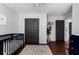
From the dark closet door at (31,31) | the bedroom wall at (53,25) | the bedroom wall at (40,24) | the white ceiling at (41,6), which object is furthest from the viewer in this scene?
the bedroom wall at (53,25)

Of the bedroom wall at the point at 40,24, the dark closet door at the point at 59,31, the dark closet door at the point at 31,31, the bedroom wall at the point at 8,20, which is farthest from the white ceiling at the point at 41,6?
the dark closet door at the point at 59,31

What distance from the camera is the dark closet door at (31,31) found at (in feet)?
Result: 23.9

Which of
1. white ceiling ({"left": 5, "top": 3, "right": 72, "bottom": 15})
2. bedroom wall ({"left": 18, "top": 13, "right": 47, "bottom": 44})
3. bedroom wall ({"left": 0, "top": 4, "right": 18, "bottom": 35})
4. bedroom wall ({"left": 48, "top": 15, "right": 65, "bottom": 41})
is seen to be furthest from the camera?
bedroom wall ({"left": 48, "top": 15, "right": 65, "bottom": 41})

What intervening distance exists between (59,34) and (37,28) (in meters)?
1.97

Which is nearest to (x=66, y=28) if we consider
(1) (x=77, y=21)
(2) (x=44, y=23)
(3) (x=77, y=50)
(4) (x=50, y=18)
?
(4) (x=50, y=18)

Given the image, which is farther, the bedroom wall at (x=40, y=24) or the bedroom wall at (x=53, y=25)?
the bedroom wall at (x=53, y=25)

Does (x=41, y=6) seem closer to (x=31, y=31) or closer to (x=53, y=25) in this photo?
(x=31, y=31)

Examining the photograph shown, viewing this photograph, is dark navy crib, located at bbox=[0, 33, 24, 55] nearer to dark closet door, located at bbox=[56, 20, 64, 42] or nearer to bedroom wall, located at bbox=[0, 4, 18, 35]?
bedroom wall, located at bbox=[0, 4, 18, 35]

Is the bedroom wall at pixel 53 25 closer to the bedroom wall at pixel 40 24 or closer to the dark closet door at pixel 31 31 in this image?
the bedroom wall at pixel 40 24

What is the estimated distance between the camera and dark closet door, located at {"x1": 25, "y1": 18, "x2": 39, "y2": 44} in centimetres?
729

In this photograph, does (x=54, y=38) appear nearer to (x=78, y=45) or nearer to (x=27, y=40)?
(x=27, y=40)

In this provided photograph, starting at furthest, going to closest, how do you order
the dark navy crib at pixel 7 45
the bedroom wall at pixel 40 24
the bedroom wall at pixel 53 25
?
1. the bedroom wall at pixel 53 25
2. the bedroom wall at pixel 40 24
3. the dark navy crib at pixel 7 45

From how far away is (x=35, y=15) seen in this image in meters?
7.24

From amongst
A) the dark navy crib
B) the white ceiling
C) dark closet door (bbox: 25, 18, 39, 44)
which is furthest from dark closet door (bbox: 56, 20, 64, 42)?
the dark navy crib
